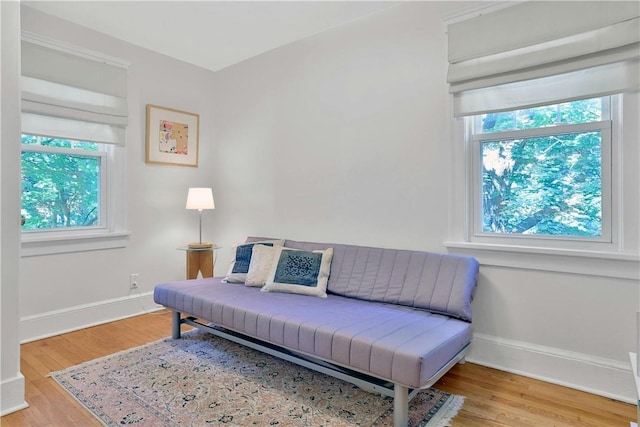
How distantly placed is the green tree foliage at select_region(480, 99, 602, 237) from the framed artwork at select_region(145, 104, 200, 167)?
2.90m

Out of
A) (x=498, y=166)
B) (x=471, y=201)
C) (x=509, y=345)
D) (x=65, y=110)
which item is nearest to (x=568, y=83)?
(x=498, y=166)

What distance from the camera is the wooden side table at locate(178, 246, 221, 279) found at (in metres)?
3.50

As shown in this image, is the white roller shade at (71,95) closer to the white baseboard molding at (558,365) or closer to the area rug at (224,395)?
the area rug at (224,395)

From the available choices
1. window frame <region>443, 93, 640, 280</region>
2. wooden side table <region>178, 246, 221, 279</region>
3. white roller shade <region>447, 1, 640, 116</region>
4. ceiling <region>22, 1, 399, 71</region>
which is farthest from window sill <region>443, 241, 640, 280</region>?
wooden side table <region>178, 246, 221, 279</region>

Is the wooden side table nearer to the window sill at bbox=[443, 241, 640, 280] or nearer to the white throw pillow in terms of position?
the white throw pillow

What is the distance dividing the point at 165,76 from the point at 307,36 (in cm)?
152

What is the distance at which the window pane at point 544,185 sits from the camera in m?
2.15

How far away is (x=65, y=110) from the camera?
9.71 feet

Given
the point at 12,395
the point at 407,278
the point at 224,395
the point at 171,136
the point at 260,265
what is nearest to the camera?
the point at 12,395

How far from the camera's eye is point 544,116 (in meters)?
2.30

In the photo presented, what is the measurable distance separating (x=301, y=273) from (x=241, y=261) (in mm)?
642

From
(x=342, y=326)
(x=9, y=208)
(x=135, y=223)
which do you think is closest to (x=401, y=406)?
(x=342, y=326)

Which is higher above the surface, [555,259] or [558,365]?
[555,259]

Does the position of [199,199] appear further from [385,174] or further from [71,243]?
[385,174]
